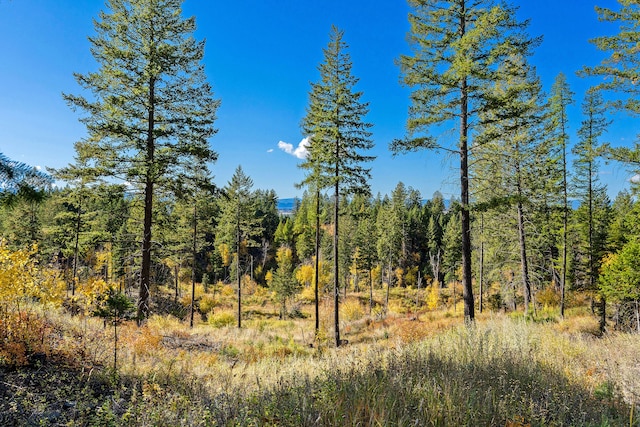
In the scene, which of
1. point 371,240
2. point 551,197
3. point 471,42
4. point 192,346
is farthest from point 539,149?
point 371,240

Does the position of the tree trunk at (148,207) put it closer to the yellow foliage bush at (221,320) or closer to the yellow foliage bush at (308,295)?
the yellow foliage bush at (221,320)

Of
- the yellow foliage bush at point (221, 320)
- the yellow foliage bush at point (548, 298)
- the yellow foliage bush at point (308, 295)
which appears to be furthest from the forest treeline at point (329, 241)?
the yellow foliage bush at point (221, 320)

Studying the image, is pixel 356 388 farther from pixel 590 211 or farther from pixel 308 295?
pixel 308 295

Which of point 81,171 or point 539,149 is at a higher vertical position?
point 539,149

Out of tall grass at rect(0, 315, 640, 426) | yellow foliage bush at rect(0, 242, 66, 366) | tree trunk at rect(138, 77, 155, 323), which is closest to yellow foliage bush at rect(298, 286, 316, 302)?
tree trunk at rect(138, 77, 155, 323)

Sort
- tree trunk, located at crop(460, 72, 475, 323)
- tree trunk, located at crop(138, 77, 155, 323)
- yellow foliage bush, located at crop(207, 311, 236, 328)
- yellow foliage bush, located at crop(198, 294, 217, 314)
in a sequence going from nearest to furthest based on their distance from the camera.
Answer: tree trunk, located at crop(138, 77, 155, 323) → tree trunk, located at crop(460, 72, 475, 323) → yellow foliage bush, located at crop(207, 311, 236, 328) → yellow foliage bush, located at crop(198, 294, 217, 314)

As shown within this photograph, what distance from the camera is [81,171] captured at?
988 centimetres

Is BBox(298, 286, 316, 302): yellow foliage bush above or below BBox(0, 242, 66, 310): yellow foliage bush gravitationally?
below

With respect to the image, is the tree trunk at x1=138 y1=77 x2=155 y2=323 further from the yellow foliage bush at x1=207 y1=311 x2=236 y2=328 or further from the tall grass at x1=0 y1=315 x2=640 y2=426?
the yellow foliage bush at x1=207 y1=311 x2=236 y2=328

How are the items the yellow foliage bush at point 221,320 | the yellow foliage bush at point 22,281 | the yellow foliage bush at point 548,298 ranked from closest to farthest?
the yellow foliage bush at point 22,281 → the yellow foliage bush at point 221,320 → the yellow foliage bush at point 548,298

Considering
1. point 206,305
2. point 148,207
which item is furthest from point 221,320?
point 148,207

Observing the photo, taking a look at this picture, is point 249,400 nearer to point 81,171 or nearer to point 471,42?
point 81,171

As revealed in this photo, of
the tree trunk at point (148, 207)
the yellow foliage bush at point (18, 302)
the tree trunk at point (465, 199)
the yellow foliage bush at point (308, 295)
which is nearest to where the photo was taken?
the yellow foliage bush at point (18, 302)

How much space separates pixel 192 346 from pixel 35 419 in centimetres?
764
